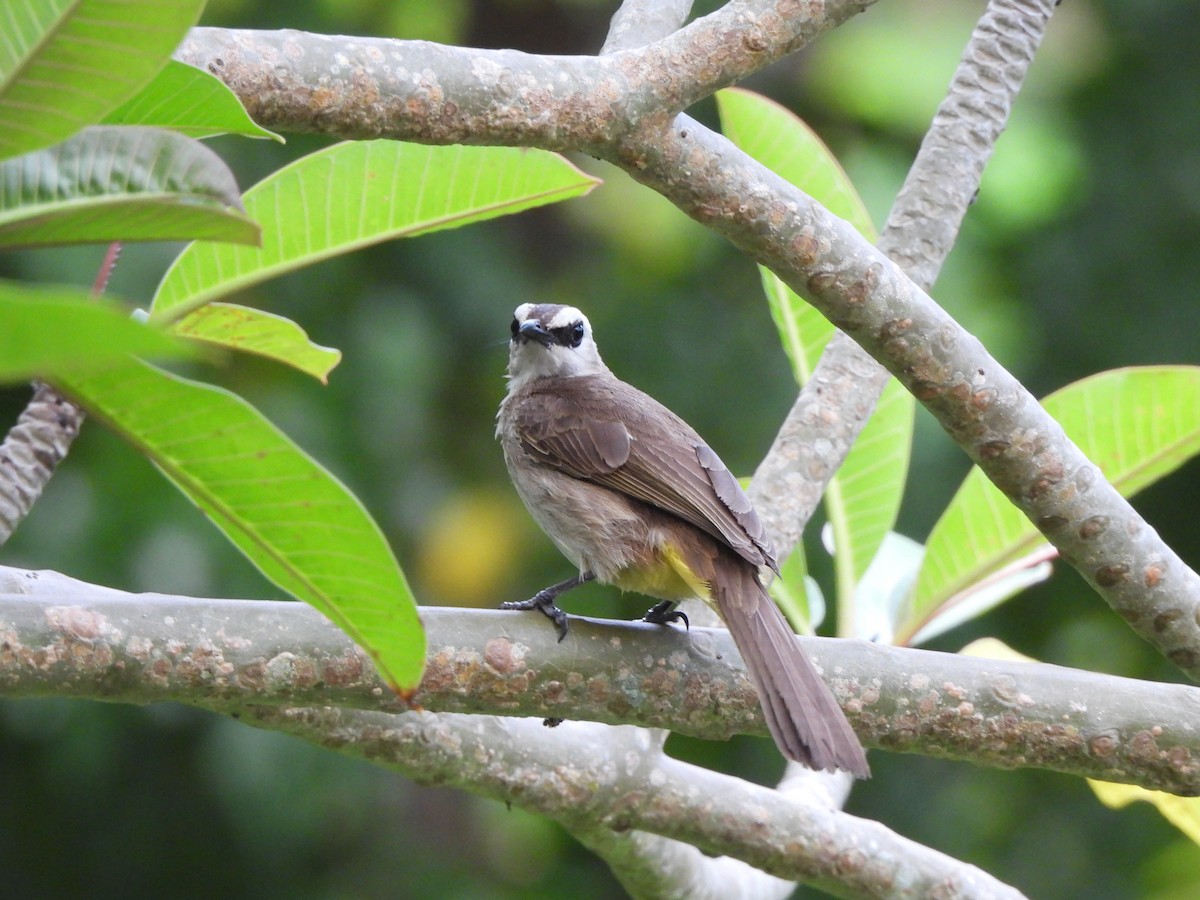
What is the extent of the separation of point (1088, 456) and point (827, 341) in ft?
2.22

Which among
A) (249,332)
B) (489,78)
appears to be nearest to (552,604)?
(249,332)

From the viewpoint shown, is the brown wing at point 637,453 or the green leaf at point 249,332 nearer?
the green leaf at point 249,332

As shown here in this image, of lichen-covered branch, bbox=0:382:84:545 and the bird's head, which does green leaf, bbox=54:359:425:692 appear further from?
the bird's head

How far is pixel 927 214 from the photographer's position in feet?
10.7

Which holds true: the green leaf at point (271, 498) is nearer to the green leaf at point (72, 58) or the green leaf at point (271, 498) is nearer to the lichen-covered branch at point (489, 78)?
the green leaf at point (72, 58)

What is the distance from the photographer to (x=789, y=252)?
7.45ft

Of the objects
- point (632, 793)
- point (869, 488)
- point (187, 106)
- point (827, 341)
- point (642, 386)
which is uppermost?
point (642, 386)

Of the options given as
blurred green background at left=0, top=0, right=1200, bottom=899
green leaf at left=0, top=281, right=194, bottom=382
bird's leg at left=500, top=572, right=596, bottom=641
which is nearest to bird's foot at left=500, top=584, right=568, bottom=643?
bird's leg at left=500, top=572, right=596, bottom=641

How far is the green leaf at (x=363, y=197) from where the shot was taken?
2.55 m

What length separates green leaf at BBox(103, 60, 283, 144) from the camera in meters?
1.62

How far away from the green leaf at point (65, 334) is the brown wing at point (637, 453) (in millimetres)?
2034

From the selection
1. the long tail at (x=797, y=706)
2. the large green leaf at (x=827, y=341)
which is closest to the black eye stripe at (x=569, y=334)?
the large green leaf at (x=827, y=341)

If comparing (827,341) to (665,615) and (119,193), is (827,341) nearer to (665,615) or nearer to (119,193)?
(665,615)

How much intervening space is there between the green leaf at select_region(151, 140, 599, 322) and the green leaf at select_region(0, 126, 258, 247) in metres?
1.10
